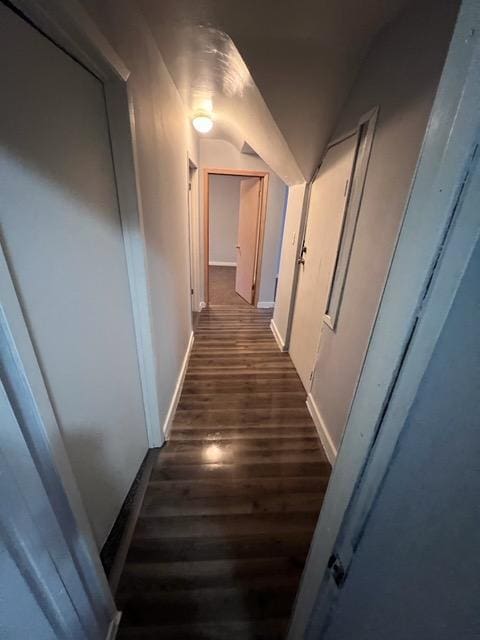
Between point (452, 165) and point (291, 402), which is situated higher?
point (452, 165)

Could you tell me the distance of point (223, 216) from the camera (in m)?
6.37

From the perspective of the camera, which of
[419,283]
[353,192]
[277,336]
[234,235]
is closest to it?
[419,283]

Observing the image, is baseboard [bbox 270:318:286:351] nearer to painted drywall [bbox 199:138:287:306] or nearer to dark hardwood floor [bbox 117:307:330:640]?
dark hardwood floor [bbox 117:307:330:640]

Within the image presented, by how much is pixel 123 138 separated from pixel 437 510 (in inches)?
54.8

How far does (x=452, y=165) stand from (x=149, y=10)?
150cm

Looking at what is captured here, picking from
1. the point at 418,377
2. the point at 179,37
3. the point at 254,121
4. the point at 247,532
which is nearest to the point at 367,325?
the point at 418,377

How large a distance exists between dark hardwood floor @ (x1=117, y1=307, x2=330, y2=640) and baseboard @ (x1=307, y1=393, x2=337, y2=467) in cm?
5

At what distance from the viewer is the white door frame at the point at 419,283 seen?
264 mm

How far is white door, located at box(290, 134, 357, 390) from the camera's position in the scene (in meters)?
1.61

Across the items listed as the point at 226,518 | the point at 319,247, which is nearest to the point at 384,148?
the point at 319,247

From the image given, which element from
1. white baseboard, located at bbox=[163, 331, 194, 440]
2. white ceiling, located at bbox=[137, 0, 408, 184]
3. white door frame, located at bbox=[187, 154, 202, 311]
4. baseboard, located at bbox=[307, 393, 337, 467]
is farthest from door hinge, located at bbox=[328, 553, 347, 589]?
white door frame, located at bbox=[187, 154, 202, 311]

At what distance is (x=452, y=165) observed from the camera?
0.91 ft

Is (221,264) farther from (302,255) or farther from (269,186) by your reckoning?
(302,255)

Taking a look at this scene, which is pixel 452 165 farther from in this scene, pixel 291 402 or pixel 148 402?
pixel 291 402
